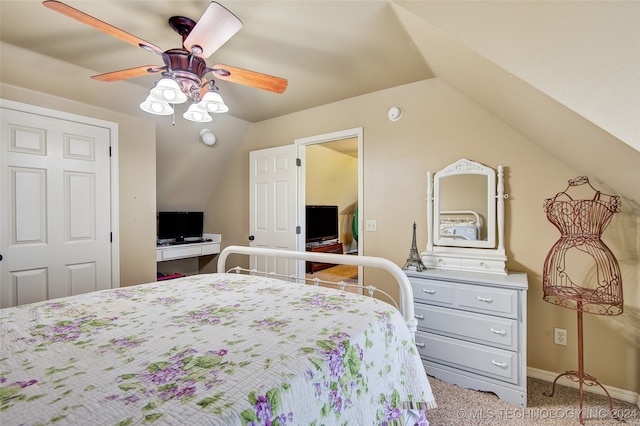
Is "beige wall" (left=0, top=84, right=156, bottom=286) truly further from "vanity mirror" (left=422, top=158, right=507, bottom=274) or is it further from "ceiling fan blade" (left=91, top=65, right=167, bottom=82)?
"vanity mirror" (left=422, top=158, right=507, bottom=274)

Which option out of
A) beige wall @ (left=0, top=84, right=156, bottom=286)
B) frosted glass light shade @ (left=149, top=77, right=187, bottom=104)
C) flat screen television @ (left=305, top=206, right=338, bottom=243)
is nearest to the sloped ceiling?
frosted glass light shade @ (left=149, top=77, right=187, bottom=104)

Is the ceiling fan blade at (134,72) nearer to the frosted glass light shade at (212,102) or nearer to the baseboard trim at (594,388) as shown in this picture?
the frosted glass light shade at (212,102)

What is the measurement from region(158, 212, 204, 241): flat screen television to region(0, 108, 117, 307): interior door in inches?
43.5

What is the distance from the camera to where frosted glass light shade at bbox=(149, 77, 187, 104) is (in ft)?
5.28

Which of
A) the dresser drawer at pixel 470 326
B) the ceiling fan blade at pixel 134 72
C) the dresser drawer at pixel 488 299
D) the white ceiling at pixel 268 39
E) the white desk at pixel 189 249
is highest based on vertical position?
the white ceiling at pixel 268 39

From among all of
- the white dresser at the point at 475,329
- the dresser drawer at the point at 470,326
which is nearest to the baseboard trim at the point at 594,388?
the white dresser at the point at 475,329

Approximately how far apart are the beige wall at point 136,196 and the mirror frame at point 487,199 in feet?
9.23

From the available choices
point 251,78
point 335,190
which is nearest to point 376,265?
point 251,78

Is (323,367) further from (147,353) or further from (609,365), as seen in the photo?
(609,365)

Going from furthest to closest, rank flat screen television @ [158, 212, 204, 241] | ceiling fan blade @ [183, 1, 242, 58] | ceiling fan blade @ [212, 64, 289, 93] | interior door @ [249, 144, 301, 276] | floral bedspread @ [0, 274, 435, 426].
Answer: flat screen television @ [158, 212, 204, 241] < interior door @ [249, 144, 301, 276] < ceiling fan blade @ [212, 64, 289, 93] < ceiling fan blade @ [183, 1, 242, 58] < floral bedspread @ [0, 274, 435, 426]

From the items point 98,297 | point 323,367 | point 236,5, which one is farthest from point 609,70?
point 98,297

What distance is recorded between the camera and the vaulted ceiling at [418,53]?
3.76 ft

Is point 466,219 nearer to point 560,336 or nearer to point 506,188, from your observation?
point 506,188

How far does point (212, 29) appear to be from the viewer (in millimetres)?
1426
